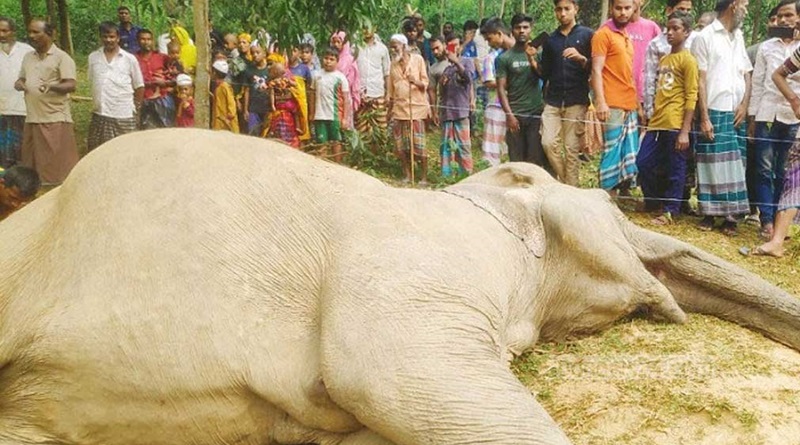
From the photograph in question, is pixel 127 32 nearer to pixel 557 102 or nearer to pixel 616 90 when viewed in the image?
pixel 557 102

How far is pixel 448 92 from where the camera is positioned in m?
10.1

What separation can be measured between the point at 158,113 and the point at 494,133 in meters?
4.03

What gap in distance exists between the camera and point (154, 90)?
9.81 m

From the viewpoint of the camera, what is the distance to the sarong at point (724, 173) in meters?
7.27

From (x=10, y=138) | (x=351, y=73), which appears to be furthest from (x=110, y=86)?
(x=351, y=73)

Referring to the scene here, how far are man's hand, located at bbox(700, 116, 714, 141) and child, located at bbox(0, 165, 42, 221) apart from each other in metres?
5.55

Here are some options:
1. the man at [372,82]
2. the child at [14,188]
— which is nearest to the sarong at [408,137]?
the man at [372,82]

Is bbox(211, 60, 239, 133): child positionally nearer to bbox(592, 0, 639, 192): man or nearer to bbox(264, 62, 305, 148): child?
bbox(264, 62, 305, 148): child

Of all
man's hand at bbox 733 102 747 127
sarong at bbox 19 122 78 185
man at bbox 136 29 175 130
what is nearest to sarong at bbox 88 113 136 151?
sarong at bbox 19 122 78 185

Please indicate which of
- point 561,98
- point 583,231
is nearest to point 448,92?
point 561,98

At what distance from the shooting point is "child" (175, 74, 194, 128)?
937 cm

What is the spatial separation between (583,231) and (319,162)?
1.21 metres

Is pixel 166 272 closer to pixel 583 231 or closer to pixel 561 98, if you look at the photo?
pixel 583 231

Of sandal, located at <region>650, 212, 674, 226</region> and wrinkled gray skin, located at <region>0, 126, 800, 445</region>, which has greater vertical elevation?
wrinkled gray skin, located at <region>0, 126, 800, 445</region>
